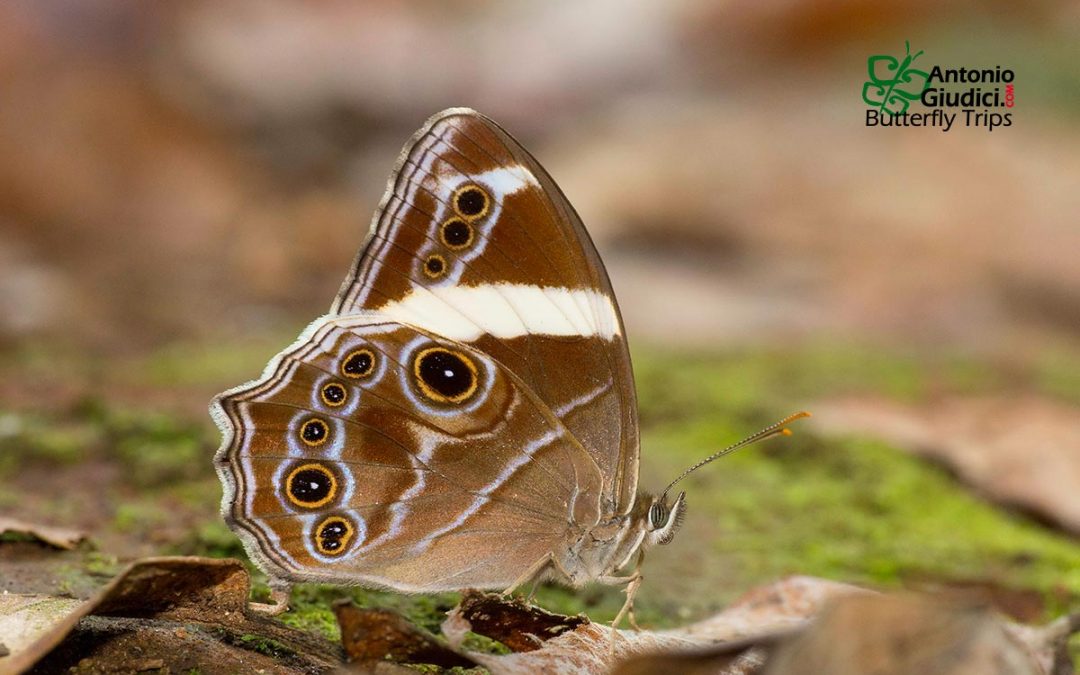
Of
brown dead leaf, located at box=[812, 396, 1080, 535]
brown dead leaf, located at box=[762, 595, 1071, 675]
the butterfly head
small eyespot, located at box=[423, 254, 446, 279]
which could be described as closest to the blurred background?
brown dead leaf, located at box=[812, 396, 1080, 535]

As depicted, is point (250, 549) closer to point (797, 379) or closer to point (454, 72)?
point (797, 379)

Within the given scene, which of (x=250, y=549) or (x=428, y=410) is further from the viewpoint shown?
(x=428, y=410)

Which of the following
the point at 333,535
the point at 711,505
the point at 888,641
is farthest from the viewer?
the point at 711,505

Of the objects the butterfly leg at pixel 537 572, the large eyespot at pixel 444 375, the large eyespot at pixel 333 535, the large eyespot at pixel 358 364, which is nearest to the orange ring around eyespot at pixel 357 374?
the large eyespot at pixel 358 364

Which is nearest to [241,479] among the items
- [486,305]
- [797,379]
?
[486,305]

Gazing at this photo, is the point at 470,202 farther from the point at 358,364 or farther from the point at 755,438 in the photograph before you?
the point at 755,438

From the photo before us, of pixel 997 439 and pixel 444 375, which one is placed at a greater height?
pixel 444 375

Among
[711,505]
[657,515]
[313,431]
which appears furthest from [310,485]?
[711,505]
